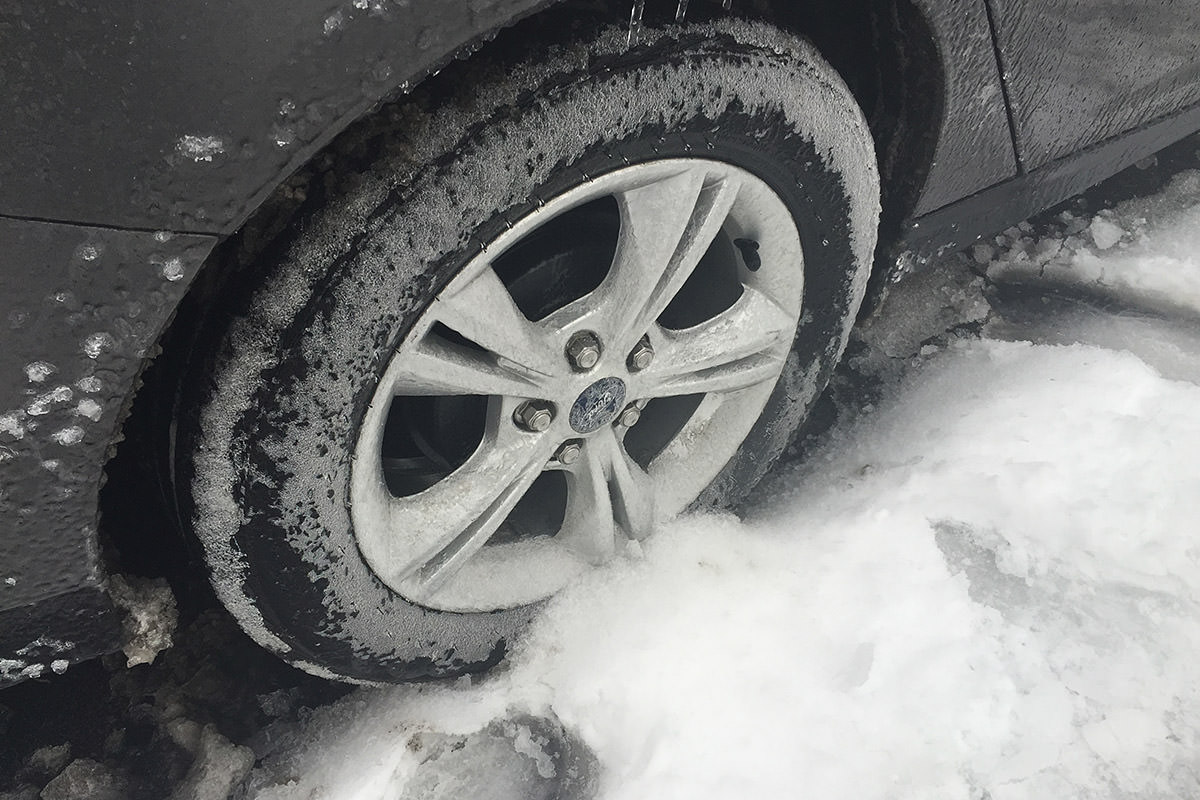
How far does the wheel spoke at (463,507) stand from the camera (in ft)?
4.51

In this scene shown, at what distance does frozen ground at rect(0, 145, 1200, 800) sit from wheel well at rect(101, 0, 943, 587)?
0.41 meters

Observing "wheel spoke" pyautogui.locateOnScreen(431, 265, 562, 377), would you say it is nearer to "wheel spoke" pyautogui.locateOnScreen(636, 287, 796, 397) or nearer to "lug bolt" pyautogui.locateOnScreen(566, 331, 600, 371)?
"lug bolt" pyautogui.locateOnScreen(566, 331, 600, 371)

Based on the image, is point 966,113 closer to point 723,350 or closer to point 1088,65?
point 1088,65

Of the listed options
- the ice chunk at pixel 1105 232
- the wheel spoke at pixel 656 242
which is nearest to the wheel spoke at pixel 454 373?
the wheel spoke at pixel 656 242

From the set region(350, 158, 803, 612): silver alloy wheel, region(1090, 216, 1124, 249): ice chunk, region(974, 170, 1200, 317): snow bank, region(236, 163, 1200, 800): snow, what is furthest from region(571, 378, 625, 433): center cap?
region(1090, 216, 1124, 249): ice chunk

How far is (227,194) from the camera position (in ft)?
2.89

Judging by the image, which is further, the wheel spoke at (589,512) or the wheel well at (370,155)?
the wheel spoke at (589,512)

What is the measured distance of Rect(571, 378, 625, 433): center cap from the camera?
4.61ft

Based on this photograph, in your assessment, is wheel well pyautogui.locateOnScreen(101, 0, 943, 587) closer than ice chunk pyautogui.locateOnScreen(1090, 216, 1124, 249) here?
Yes

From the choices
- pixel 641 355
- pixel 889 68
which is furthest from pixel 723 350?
pixel 889 68

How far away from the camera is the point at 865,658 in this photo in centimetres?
156

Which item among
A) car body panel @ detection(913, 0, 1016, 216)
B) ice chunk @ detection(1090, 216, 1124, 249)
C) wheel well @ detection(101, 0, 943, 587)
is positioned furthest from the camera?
ice chunk @ detection(1090, 216, 1124, 249)

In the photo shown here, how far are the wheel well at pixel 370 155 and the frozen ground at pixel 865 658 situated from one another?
0.41 meters

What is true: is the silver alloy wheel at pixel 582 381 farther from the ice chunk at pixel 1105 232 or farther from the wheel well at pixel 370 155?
the ice chunk at pixel 1105 232
